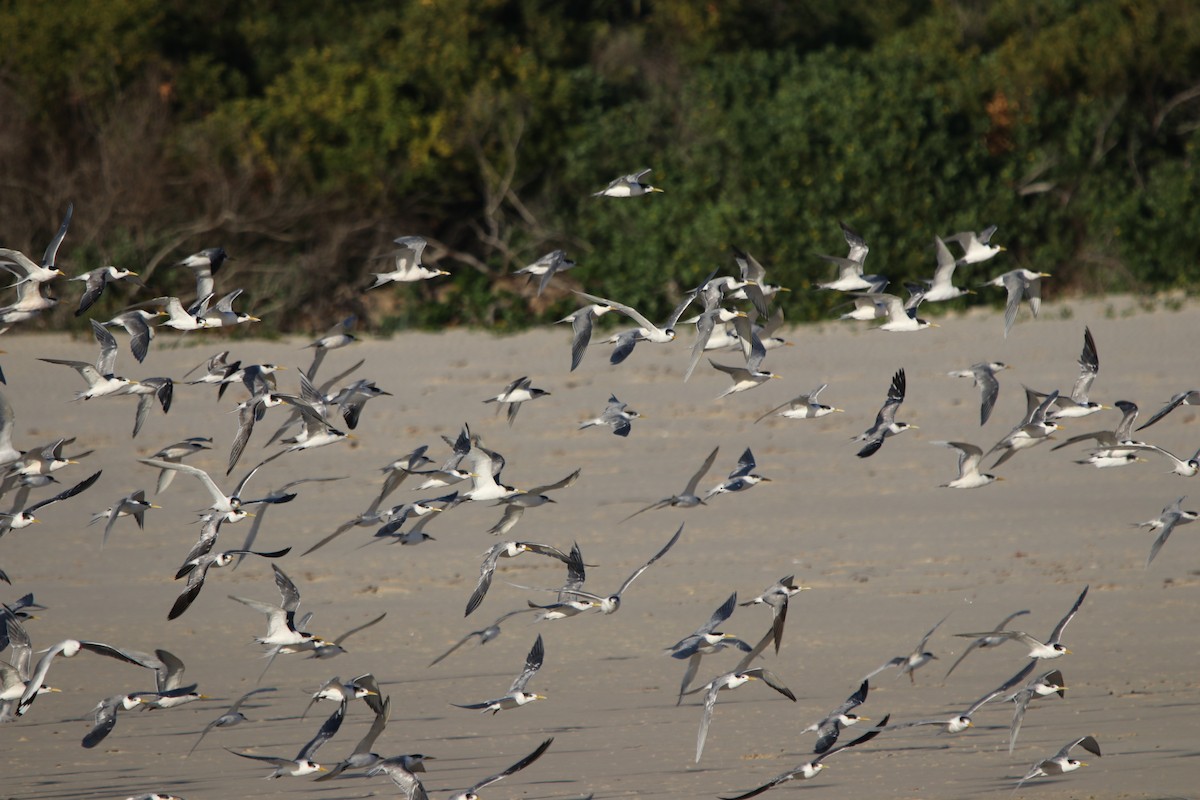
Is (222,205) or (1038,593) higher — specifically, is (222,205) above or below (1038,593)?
below

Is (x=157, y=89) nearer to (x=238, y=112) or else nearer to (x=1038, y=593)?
(x=238, y=112)

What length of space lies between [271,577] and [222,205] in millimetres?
14517

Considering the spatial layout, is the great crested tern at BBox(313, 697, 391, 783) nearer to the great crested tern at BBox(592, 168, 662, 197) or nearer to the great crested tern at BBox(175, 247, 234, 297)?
the great crested tern at BBox(175, 247, 234, 297)

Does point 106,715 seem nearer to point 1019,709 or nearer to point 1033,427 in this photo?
point 1019,709

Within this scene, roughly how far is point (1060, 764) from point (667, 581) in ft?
17.3

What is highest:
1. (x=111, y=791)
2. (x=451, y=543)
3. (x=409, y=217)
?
(x=111, y=791)

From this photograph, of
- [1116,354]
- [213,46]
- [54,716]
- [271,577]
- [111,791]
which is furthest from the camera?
[213,46]

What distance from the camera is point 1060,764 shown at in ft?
29.6

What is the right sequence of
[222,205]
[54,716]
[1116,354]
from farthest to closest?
[222,205] → [1116,354] → [54,716]

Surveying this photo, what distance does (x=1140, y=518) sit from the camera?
15.2 m

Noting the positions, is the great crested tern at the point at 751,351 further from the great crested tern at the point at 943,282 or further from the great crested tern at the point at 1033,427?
the great crested tern at the point at 1033,427

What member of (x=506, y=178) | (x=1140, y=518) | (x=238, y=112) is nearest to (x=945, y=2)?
(x=506, y=178)

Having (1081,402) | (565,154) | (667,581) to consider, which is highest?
(1081,402)

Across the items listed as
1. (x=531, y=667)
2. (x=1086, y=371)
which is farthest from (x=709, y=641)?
(x=1086, y=371)
